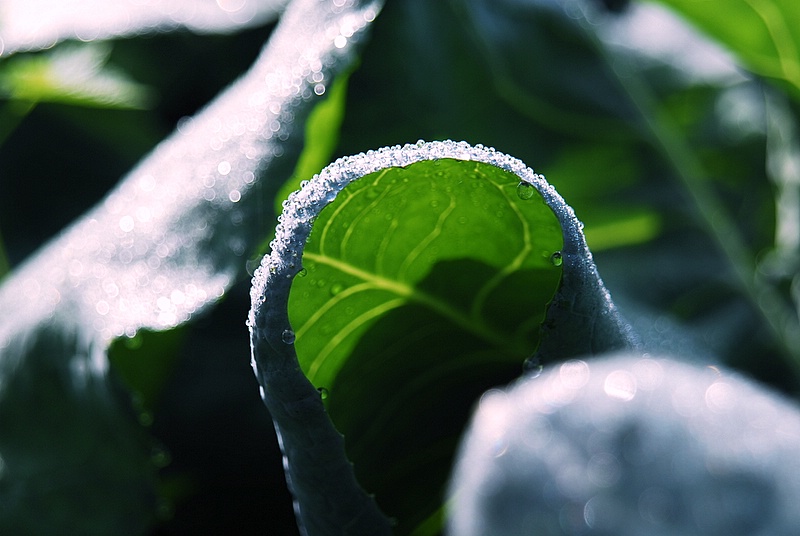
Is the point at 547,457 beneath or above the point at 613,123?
above

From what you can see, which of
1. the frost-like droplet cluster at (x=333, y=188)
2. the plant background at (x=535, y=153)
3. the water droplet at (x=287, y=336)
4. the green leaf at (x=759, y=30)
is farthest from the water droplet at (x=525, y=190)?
the green leaf at (x=759, y=30)

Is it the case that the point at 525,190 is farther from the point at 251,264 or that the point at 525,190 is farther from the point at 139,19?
the point at 139,19

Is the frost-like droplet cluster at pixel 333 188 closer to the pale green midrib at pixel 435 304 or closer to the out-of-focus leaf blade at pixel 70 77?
the pale green midrib at pixel 435 304

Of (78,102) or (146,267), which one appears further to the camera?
(78,102)

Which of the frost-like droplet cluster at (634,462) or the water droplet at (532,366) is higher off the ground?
the frost-like droplet cluster at (634,462)

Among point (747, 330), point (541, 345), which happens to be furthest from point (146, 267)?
point (747, 330)

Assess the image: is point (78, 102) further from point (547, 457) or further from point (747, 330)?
point (547, 457)

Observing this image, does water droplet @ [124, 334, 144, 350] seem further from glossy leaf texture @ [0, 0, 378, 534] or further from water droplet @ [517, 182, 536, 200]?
water droplet @ [517, 182, 536, 200]
